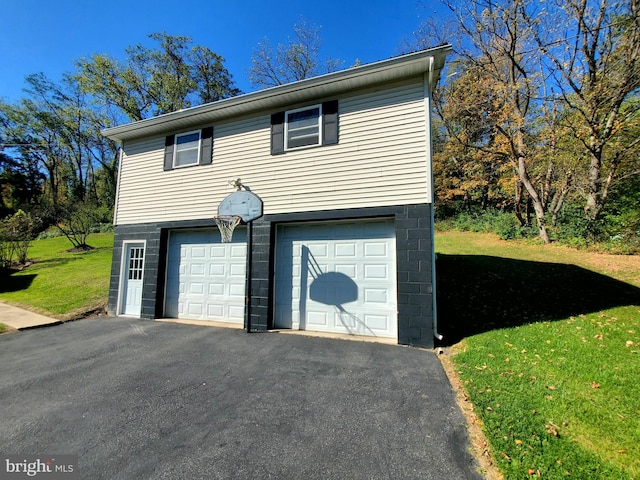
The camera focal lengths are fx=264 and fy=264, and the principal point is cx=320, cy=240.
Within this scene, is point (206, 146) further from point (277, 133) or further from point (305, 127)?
point (305, 127)

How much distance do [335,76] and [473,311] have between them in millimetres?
6164

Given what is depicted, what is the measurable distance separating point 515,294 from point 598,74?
966 centimetres

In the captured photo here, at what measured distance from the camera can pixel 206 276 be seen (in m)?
7.13

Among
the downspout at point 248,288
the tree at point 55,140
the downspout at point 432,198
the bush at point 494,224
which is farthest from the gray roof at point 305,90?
the tree at point 55,140

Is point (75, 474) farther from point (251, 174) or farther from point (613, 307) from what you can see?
point (613, 307)

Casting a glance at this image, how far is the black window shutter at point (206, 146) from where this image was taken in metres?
7.27

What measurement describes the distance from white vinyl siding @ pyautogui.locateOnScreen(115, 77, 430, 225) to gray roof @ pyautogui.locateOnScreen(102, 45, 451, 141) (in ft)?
0.75

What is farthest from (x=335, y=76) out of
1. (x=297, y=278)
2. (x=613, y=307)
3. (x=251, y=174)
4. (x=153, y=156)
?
(x=613, y=307)

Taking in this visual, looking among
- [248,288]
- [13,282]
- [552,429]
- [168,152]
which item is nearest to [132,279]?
[168,152]

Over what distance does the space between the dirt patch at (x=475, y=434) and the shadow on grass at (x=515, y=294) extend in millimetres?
1576

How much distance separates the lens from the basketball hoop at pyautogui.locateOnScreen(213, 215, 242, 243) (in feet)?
20.4

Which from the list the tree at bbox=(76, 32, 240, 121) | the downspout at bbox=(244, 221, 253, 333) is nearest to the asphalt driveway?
the downspout at bbox=(244, 221, 253, 333)

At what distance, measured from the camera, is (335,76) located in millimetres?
5750

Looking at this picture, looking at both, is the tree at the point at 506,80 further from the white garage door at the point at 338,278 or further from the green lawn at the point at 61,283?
the green lawn at the point at 61,283
